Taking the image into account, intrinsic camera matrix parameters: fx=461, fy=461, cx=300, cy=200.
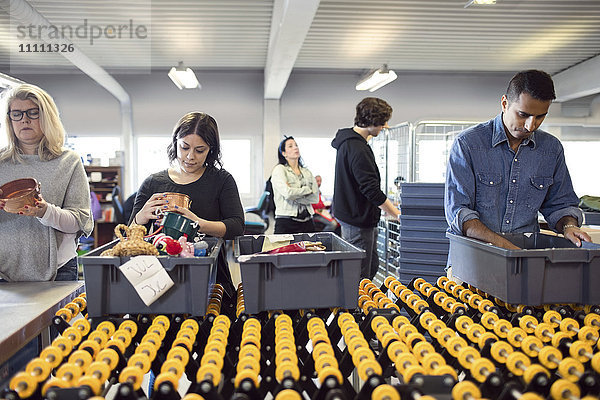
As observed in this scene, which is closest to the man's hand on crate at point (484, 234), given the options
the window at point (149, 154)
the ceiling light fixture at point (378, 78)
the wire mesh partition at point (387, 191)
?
the wire mesh partition at point (387, 191)

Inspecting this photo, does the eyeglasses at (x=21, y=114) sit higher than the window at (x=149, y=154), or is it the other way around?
the window at (x=149, y=154)

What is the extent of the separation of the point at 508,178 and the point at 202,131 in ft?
3.91

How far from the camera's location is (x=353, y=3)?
4.97 meters

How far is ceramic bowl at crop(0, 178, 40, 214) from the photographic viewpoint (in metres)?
1.54

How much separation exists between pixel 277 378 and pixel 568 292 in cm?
87

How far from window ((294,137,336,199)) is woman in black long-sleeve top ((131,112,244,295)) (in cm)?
668

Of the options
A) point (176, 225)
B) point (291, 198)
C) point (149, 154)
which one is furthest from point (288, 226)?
point (149, 154)

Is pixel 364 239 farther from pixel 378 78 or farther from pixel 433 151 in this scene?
pixel 433 151

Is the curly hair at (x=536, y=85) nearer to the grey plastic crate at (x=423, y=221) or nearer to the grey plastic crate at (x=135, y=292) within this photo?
the grey plastic crate at (x=135, y=292)

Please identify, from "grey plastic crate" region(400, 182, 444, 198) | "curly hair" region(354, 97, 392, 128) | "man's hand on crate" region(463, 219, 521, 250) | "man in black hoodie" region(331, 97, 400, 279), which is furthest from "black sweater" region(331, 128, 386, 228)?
"man's hand on crate" region(463, 219, 521, 250)

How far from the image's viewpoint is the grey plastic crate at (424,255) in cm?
342

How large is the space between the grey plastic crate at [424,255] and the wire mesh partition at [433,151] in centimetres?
69

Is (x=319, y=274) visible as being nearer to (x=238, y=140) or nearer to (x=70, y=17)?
(x=70, y=17)

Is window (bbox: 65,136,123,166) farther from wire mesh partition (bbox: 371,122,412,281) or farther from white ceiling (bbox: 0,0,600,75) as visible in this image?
wire mesh partition (bbox: 371,122,412,281)
